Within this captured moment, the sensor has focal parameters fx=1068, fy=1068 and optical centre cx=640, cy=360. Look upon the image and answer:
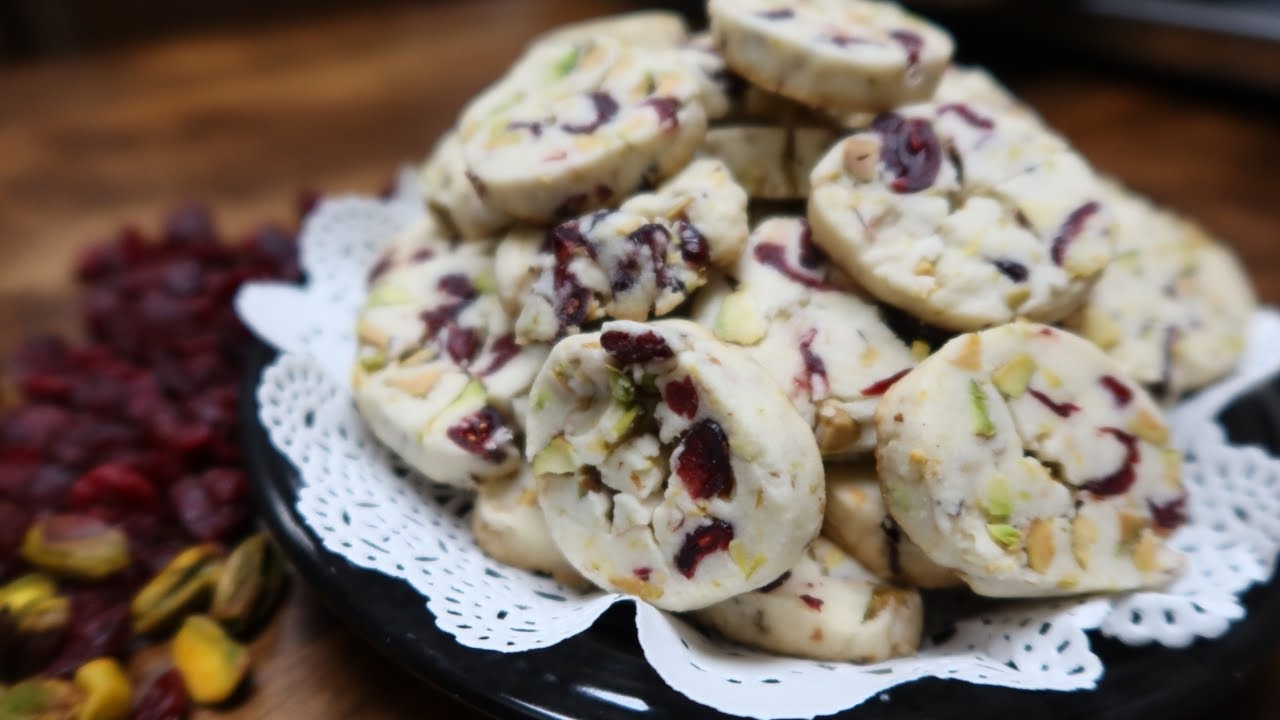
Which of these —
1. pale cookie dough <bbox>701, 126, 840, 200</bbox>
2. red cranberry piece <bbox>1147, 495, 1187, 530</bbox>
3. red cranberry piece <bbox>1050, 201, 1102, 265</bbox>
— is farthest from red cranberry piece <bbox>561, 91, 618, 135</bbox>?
red cranberry piece <bbox>1147, 495, 1187, 530</bbox>

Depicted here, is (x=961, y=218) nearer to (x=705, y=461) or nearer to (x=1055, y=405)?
(x=1055, y=405)

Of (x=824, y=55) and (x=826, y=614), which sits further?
(x=824, y=55)

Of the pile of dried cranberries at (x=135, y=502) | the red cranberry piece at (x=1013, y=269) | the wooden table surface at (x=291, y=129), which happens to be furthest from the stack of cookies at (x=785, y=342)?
the wooden table surface at (x=291, y=129)

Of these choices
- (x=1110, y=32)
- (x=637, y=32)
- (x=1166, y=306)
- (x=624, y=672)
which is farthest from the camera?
(x=1110, y=32)

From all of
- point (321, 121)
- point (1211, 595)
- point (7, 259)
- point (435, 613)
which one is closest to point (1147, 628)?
point (1211, 595)

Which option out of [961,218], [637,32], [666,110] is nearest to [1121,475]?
[961,218]

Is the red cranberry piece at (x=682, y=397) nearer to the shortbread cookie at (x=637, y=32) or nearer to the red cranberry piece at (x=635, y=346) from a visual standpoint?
the red cranberry piece at (x=635, y=346)
